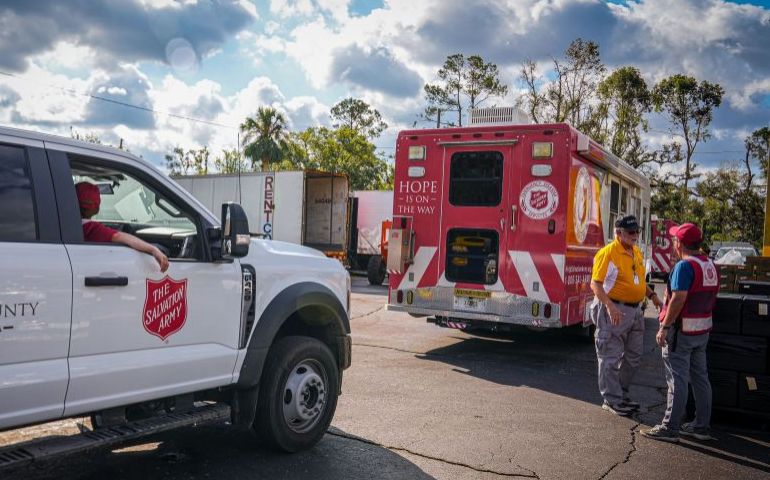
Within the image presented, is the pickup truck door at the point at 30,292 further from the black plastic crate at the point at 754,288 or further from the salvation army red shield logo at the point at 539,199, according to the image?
the black plastic crate at the point at 754,288

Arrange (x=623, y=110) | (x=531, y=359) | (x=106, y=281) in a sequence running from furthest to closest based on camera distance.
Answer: (x=623, y=110), (x=531, y=359), (x=106, y=281)

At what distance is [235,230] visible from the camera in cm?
382

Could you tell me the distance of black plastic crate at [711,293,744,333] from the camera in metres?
5.60

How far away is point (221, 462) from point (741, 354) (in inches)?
172

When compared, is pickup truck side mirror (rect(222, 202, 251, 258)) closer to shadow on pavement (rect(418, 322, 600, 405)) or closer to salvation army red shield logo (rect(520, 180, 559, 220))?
shadow on pavement (rect(418, 322, 600, 405))

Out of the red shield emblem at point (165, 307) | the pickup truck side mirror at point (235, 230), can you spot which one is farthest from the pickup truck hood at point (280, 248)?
the red shield emblem at point (165, 307)

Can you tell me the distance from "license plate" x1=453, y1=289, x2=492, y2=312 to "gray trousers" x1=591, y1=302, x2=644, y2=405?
2.24m

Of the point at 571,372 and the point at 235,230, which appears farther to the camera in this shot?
the point at 571,372

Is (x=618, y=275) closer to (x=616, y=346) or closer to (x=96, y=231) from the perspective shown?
(x=616, y=346)

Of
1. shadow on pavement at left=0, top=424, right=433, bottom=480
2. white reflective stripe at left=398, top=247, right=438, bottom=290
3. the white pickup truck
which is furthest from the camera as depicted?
white reflective stripe at left=398, top=247, right=438, bottom=290

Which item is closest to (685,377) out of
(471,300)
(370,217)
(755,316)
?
(755,316)

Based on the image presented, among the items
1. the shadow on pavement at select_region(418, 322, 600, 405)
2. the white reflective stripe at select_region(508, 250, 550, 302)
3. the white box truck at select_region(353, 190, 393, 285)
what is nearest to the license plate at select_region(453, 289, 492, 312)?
the white reflective stripe at select_region(508, 250, 550, 302)

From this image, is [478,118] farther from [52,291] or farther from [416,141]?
[52,291]

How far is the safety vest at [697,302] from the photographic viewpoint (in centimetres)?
519
